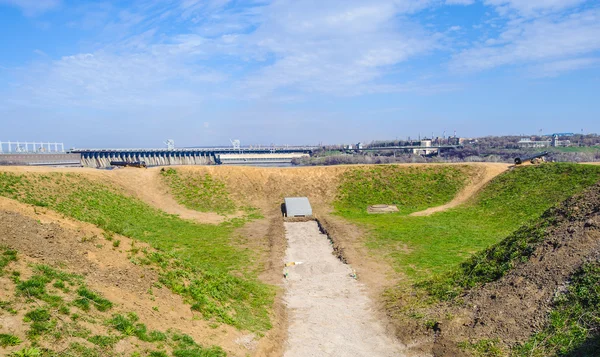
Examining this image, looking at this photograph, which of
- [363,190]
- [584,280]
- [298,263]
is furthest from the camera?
[363,190]

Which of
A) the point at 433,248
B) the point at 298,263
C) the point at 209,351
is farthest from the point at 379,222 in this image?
the point at 209,351

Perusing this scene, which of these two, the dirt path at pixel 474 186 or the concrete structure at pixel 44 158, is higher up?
the concrete structure at pixel 44 158

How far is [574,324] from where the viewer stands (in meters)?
11.8

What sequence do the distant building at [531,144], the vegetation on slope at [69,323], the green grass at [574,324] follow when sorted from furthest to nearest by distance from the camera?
the distant building at [531,144] → the green grass at [574,324] → the vegetation on slope at [69,323]

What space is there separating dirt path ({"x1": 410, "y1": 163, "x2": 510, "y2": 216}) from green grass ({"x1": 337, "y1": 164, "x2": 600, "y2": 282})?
52.2 inches

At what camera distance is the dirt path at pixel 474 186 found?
4394 centimetres

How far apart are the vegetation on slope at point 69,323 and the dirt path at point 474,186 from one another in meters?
35.3

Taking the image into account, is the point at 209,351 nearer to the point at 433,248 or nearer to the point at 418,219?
the point at 433,248

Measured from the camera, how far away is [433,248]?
1074 inches

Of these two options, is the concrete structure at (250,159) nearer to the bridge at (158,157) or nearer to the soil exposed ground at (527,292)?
the bridge at (158,157)

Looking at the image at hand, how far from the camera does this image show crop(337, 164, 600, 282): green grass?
25391mm

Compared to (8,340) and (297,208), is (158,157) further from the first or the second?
(8,340)

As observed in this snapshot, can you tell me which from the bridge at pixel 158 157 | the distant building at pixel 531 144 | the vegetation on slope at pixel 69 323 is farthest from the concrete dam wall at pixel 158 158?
the vegetation on slope at pixel 69 323

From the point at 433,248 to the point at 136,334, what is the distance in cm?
2141
